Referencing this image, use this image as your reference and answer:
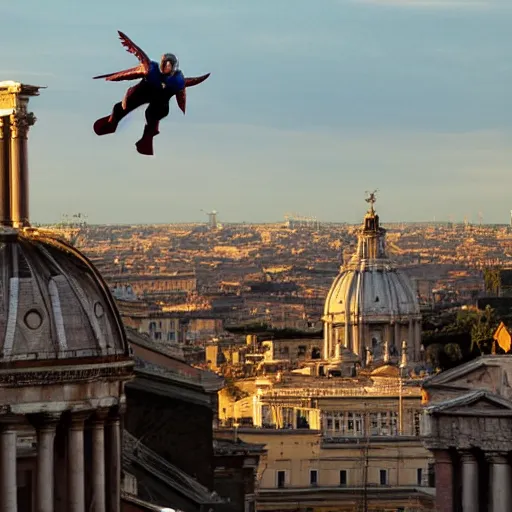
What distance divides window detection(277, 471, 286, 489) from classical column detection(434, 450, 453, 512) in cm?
4607

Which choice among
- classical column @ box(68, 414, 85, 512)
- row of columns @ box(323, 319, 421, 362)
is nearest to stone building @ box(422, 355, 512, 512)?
classical column @ box(68, 414, 85, 512)

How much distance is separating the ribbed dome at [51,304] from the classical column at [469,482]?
36.1ft

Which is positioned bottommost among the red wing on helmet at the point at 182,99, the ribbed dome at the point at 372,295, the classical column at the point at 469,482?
the classical column at the point at 469,482

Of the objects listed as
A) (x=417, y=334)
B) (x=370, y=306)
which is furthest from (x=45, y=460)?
(x=370, y=306)

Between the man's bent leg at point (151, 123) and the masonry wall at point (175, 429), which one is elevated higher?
the man's bent leg at point (151, 123)

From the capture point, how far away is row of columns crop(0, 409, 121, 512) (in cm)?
1877

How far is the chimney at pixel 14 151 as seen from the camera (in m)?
19.4

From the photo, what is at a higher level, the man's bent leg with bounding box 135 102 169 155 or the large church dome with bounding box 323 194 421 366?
the large church dome with bounding box 323 194 421 366

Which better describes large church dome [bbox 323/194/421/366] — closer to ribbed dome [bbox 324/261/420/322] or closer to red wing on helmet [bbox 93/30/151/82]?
ribbed dome [bbox 324/261/420/322]

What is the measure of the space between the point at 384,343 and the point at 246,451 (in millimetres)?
126001

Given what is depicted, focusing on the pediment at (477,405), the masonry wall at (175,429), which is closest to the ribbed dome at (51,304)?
the pediment at (477,405)

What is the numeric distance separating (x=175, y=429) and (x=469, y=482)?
5665 millimetres

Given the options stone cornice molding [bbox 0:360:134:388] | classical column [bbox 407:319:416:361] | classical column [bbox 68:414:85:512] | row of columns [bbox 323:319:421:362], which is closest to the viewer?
stone cornice molding [bbox 0:360:134:388]

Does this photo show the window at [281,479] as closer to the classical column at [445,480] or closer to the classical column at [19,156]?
the classical column at [445,480]
